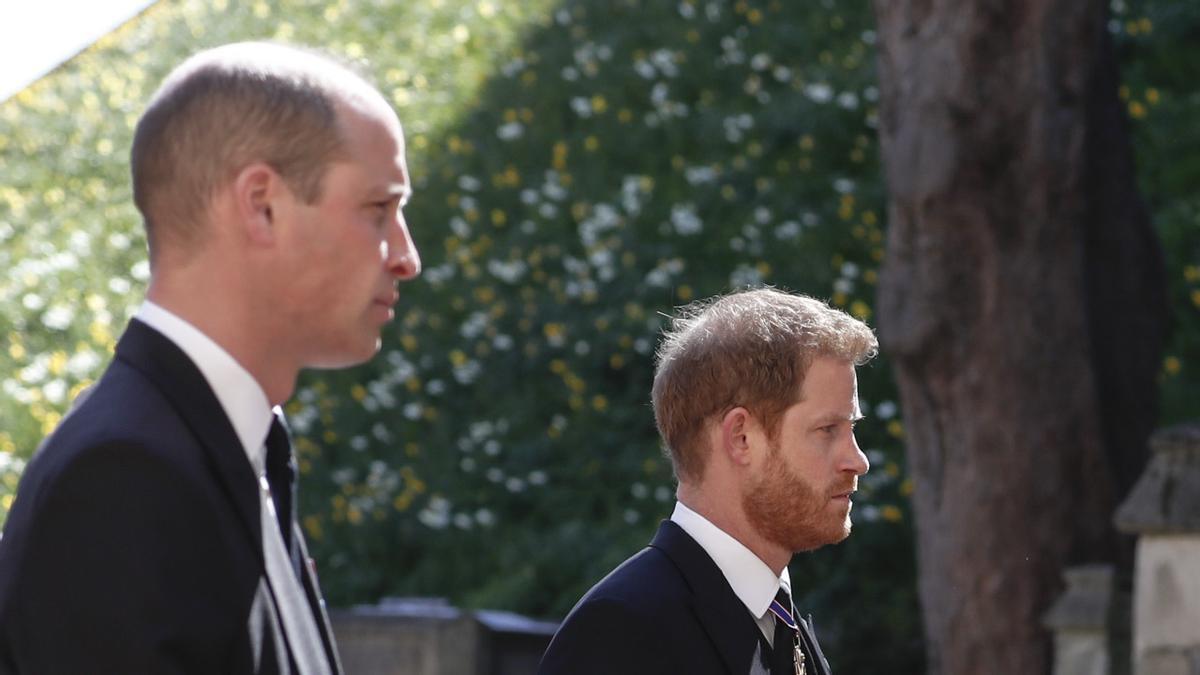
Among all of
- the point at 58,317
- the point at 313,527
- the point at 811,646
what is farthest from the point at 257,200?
the point at 58,317

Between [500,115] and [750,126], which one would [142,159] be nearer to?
[750,126]

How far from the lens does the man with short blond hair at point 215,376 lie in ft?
4.58

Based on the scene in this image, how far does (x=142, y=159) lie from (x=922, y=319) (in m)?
4.53

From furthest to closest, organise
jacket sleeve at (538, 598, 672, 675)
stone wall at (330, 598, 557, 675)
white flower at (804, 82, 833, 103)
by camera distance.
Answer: white flower at (804, 82, 833, 103) → stone wall at (330, 598, 557, 675) → jacket sleeve at (538, 598, 672, 675)

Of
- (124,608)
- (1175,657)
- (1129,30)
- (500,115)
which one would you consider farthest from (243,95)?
(500,115)

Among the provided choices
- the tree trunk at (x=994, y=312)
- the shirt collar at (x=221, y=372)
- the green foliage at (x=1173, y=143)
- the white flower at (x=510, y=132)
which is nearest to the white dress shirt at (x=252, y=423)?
the shirt collar at (x=221, y=372)

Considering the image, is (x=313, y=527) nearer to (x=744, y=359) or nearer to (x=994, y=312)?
(x=994, y=312)

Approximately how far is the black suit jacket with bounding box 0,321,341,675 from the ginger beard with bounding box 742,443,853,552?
92 centimetres

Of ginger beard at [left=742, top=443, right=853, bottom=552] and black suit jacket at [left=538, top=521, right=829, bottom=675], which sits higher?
ginger beard at [left=742, top=443, right=853, bottom=552]

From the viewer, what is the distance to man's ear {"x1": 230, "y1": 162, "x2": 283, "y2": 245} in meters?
1.53

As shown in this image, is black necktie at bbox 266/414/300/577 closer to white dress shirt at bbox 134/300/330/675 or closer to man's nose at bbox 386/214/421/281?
white dress shirt at bbox 134/300/330/675

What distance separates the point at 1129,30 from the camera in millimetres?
9094

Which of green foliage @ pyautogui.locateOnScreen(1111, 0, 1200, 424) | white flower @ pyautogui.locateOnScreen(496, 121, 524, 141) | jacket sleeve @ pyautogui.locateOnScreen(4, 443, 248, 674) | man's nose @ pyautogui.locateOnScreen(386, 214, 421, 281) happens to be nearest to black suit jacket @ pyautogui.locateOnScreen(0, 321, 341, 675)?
jacket sleeve @ pyautogui.locateOnScreen(4, 443, 248, 674)

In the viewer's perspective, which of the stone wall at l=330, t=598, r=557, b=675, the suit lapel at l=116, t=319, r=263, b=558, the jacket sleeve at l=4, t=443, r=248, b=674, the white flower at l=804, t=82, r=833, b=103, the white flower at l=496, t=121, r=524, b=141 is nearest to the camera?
the jacket sleeve at l=4, t=443, r=248, b=674
